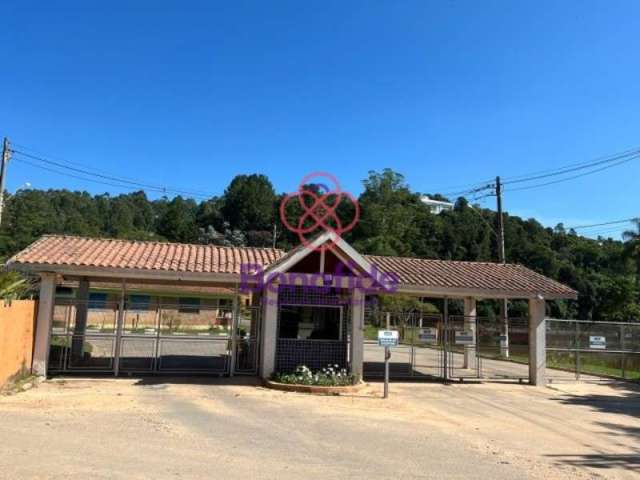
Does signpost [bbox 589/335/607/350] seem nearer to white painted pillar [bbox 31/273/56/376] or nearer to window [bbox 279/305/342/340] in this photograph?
window [bbox 279/305/342/340]

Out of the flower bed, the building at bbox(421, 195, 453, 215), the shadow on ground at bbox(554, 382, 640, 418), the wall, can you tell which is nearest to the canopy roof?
the wall

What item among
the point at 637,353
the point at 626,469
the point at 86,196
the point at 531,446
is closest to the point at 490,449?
the point at 531,446

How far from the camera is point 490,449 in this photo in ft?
29.7

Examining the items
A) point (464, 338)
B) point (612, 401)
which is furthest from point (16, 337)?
point (612, 401)

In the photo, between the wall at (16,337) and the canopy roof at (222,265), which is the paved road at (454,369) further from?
the wall at (16,337)

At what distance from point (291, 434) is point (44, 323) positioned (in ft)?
29.5

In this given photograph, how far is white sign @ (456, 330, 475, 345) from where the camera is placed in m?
18.7

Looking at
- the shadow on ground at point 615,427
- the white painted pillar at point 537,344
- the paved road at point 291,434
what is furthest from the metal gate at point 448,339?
the paved road at point 291,434

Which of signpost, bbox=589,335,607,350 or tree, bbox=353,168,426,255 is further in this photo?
tree, bbox=353,168,426,255

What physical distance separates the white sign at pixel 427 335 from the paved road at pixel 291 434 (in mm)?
3216

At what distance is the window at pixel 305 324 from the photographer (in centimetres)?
1603

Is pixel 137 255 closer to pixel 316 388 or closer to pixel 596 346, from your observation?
pixel 316 388

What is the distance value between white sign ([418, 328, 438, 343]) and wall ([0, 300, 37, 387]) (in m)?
11.2

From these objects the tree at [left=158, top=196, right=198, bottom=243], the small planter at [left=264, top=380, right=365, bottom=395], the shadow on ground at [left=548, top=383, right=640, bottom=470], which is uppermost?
the tree at [left=158, top=196, right=198, bottom=243]
